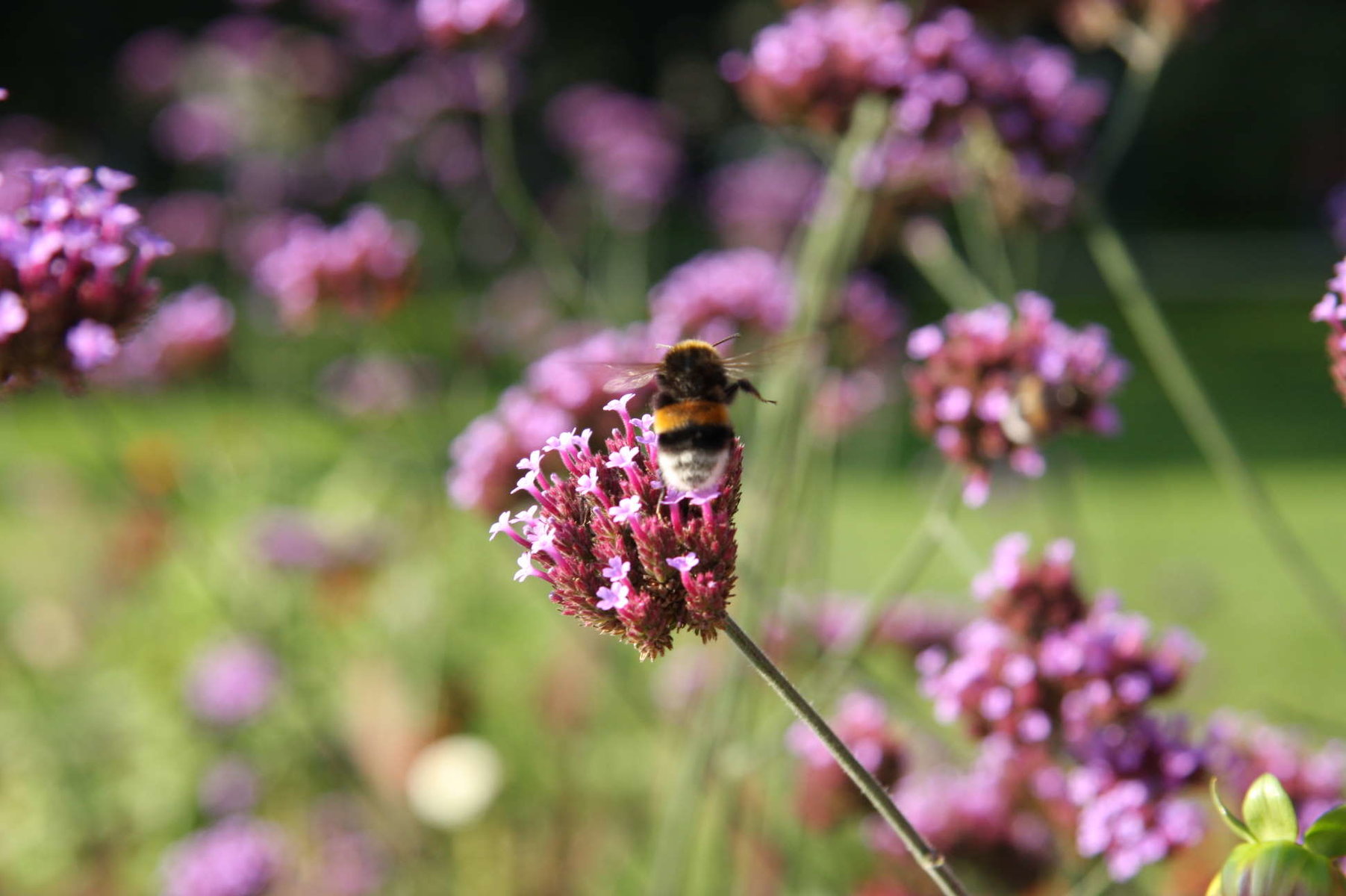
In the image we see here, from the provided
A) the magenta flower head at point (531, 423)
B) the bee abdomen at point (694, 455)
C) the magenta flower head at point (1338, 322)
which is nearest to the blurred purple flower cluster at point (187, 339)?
the magenta flower head at point (531, 423)

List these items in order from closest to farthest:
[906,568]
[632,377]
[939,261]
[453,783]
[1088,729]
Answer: [1088,729], [632,377], [906,568], [939,261], [453,783]

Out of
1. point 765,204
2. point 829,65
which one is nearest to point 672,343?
point 829,65

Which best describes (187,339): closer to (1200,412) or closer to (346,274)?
(346,274)

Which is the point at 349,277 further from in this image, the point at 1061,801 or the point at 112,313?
the point at 1061,801

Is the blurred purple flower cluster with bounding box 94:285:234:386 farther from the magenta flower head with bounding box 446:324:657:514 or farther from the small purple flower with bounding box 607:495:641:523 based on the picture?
the small purple flower with bounding box 607:495:641:523

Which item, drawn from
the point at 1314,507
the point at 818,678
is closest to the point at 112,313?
the point at 818,678

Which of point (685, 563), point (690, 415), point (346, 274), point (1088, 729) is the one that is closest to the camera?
point (685, 563)
